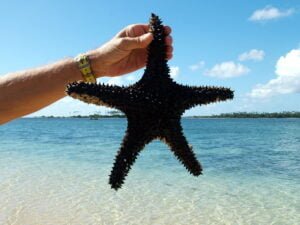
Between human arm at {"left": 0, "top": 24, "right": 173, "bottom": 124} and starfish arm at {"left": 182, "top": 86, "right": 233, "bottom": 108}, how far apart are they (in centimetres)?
35

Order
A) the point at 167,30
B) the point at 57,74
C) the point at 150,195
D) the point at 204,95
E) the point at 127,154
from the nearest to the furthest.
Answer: the point at 127,154, the point at 204,95, the point at 167,30, the point at 57,74, the point at 150,195

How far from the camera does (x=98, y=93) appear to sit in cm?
225

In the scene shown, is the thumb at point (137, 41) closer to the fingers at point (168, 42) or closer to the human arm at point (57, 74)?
the human arm at point (57, 74)

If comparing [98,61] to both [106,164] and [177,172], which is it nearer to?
[177,172]

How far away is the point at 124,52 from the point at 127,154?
884 mm

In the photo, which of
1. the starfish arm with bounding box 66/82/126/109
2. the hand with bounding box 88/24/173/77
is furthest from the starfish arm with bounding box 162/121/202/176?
the hand with bounding box 88/24/173/77

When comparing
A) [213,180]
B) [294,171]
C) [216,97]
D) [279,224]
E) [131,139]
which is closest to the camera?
[131,139]

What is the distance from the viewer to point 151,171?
17.9 m

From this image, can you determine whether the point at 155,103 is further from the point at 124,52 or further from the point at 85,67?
the point at 85,67

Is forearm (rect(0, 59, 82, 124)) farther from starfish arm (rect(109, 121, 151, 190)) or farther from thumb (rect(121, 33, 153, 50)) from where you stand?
starfish arm (rect(109, 121, 151, 190))

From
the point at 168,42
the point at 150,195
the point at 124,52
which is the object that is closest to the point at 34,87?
the point at 124,52

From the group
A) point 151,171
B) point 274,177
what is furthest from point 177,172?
point 274,177

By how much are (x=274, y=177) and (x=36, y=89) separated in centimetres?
1574

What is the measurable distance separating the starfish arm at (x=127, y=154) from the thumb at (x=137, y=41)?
1.75ft
